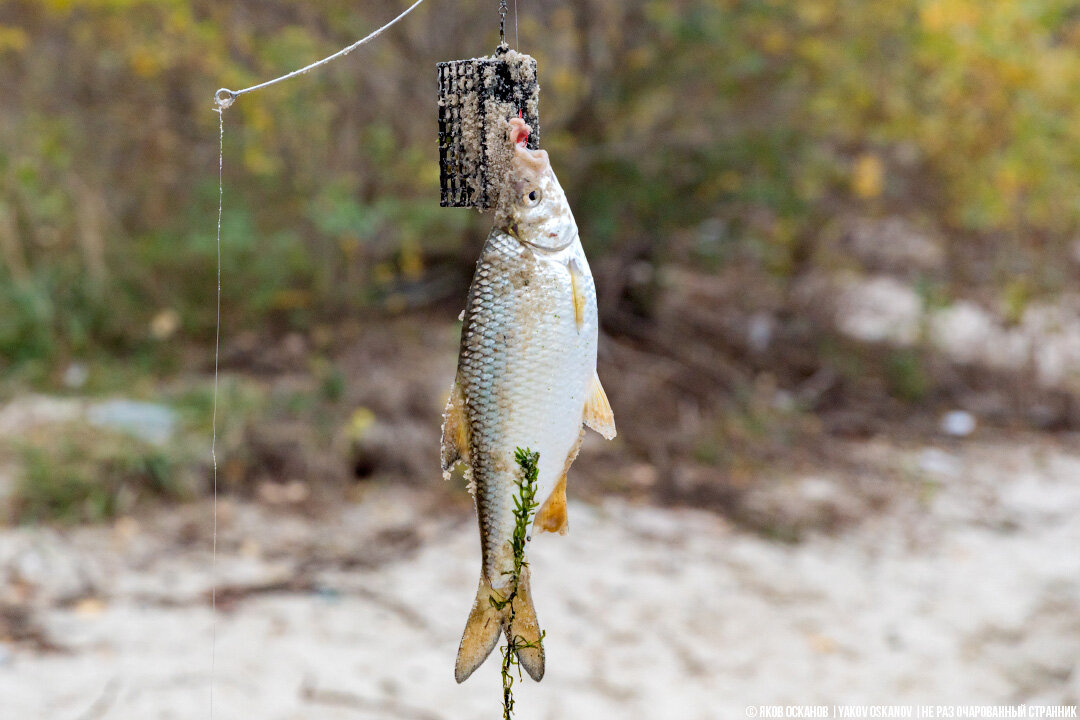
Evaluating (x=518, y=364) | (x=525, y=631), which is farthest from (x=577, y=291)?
(x=525, y=631)

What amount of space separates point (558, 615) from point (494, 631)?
381 centimetres

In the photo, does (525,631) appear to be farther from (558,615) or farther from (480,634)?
(558,615)

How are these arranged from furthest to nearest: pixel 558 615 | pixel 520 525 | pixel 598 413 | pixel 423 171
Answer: pixel 423 171 → pixel 558 615 → pixel 598 413 → pixel 520 525

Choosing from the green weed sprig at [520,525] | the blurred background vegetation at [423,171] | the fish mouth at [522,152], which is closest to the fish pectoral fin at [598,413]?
the green weed sprig at [520,525]

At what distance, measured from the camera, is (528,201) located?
1.74 metres

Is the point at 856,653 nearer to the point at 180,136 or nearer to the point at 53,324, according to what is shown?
the point at 53,324

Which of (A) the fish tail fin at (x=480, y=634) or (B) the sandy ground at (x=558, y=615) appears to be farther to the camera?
(B) the sandy ground at (x=558, y=615)

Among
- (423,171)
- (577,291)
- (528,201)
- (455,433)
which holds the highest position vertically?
(423,171)

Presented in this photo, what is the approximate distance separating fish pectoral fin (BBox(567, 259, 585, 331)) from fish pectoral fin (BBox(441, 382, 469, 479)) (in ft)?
0.78

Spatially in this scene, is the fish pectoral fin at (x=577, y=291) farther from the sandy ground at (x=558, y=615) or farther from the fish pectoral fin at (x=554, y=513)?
the sandy ground at (x=558, y=615)

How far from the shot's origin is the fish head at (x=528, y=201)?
5.71ft

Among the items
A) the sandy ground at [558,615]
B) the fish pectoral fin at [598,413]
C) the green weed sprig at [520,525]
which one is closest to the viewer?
the green weed sprig at [520,525]

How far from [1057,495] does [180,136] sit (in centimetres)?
745

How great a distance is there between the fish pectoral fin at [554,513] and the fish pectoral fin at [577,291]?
30 centimetres
